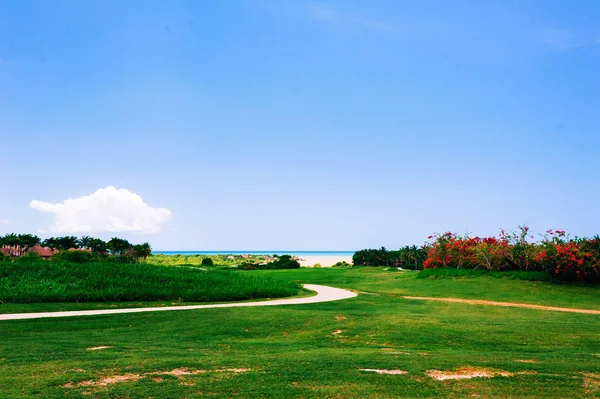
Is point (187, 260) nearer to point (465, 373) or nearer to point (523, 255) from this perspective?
point (523, 255)

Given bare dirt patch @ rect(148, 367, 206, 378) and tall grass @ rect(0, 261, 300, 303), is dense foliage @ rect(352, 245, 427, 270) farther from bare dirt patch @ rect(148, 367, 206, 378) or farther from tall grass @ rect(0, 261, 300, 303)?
bare dirt patch @ rect(148, 367, 206, 378)

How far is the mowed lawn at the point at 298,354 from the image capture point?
8.41 metres

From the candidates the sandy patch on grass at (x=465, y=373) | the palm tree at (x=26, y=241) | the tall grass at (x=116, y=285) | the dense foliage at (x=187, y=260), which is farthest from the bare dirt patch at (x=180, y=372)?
the palm tree at (x=26, y=241)

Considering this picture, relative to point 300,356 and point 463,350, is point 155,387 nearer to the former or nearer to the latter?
point 300,356

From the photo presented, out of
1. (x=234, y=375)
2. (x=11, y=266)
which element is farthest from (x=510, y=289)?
(x=11, y=266)

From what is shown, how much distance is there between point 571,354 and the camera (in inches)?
489

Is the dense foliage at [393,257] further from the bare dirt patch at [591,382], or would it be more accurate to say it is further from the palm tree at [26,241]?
the bare dirt patch at [591,382]

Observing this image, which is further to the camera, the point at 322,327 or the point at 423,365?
the point at 322,327

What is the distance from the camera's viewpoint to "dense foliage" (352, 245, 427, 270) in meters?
72.8

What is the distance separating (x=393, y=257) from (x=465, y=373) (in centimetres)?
7066

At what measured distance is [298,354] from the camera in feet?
38.7

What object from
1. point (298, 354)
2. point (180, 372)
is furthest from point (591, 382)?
point (180, 372)

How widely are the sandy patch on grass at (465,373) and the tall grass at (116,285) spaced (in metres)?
18.3

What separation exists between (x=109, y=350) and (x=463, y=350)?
976 cm
